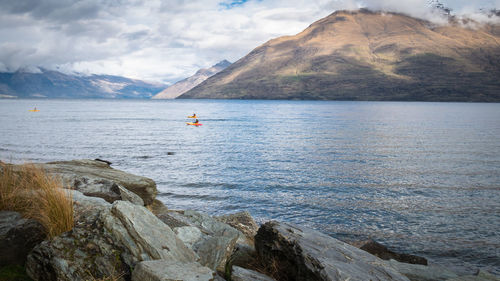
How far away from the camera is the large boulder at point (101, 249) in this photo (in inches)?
232

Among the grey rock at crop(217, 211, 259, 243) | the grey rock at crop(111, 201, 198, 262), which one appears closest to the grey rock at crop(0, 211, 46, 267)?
the grey rock at crop(111, 201, 198, 262)

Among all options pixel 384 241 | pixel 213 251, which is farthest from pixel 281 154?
pixel 213 251

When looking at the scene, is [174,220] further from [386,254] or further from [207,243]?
[386,254]

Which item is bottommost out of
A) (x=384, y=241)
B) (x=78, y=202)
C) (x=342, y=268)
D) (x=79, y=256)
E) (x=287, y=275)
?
(x=384, y=241)

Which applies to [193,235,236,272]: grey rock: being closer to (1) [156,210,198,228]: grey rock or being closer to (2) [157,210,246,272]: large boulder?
(2) [157,210,246,272]: large boulder

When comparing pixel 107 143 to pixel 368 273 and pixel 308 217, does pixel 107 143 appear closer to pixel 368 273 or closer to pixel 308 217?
pixel 308 217

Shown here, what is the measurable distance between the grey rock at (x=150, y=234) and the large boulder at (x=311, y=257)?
1.70m

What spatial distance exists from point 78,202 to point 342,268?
232 inches

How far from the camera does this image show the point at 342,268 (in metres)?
6.52

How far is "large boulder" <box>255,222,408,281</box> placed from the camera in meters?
6.42

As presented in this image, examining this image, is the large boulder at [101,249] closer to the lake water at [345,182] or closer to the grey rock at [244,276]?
the grey rock at [244,276]

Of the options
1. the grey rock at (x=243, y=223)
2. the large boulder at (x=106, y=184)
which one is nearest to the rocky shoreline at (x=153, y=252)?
the large boulder at (x=106, y=184)

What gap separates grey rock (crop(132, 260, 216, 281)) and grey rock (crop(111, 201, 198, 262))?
0.56 meters

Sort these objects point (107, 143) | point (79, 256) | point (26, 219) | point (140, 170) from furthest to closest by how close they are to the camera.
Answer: point (107, 143)
point (140, 170)
point (26, 219)
point (79, 256)
